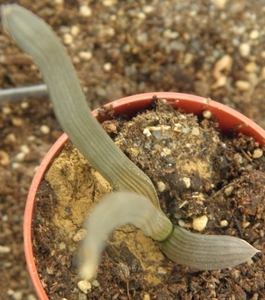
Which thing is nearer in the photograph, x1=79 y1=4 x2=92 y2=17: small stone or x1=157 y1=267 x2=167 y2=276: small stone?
x1=157 y1=267 x2=167 y2=276: small stone

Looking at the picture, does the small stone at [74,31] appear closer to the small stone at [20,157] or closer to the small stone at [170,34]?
the small stone at [170,34]

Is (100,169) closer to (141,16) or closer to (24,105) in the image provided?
(24,105)

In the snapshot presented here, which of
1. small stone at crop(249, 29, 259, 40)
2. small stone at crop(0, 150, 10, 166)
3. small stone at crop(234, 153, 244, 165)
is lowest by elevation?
small stone at crop(0, 150, 10, 166)

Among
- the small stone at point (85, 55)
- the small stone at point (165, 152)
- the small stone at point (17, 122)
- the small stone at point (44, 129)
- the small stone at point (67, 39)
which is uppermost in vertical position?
the small stone at point (165, 152)

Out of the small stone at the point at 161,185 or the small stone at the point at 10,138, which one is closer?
the small stone at the point at 161,185

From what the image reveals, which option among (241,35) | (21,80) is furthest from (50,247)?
(241,35)

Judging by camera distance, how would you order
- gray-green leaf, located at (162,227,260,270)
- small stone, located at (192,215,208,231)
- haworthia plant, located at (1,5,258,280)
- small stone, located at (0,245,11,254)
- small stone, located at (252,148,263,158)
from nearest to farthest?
1. haworthia plant, located at (1,5,258,280)
2. gray-green leaf, located at (162,227,260,270)
3. small stone, located at (192,215,208,231)
4. small stone, located at (252,148,263,158)
5. small stone, located at (0,245,11,254)

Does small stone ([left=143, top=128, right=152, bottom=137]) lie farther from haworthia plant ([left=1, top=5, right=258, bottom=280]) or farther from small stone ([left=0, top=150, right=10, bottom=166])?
small stone ([left=0, top=150, right=10, bottom=166])

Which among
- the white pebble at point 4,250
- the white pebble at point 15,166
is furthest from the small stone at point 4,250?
the white pebble at point 15,166

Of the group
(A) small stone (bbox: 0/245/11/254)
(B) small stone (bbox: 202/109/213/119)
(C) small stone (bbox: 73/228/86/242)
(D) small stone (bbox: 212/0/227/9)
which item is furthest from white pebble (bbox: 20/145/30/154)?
(D) small stone (bbox: 212/0/227/9)
